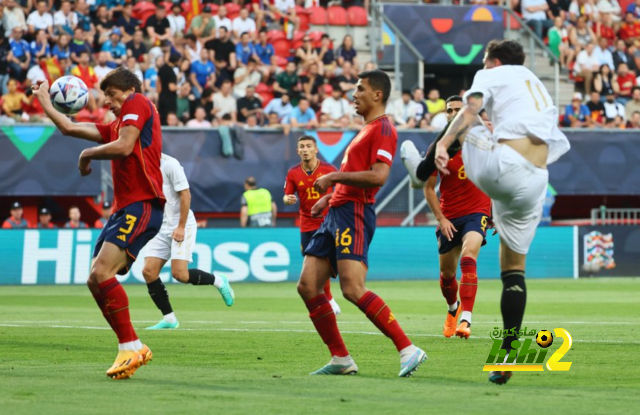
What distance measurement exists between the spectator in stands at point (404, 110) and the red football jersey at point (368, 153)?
18.5 meters

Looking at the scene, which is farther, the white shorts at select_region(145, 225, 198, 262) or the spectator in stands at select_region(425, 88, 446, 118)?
the spectator in stands at select_region(425, 88, 446, 118)

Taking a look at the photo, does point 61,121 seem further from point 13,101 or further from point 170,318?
point 13,101

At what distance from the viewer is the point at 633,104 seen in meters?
30.0

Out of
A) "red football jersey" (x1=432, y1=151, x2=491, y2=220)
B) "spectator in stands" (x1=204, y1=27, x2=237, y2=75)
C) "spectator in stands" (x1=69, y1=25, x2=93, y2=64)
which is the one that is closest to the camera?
"red football jersey" (x1=432, y1=151, x2=491, y2=220)

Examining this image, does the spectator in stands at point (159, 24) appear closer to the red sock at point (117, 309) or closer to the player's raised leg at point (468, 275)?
the player's raised leg at point (468, 275)

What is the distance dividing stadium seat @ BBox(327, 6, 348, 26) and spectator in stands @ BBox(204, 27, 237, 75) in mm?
3959

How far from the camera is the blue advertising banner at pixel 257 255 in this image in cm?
2294

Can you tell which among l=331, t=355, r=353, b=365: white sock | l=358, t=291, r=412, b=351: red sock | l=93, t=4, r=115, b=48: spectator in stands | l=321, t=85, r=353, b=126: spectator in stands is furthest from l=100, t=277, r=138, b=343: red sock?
l=321, t=85, r=353, b=126: spectator in stands

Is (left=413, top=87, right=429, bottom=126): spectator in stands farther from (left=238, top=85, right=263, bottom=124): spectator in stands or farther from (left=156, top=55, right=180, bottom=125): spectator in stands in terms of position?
(left=156, top=55, right=180, bottom=125): spectator in stands

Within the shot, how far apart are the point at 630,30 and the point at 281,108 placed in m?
12.2

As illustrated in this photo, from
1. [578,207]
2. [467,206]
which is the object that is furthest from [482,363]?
[578,207]

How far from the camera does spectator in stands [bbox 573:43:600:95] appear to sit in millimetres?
31453

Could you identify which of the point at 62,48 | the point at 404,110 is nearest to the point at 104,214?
the point at 62,48

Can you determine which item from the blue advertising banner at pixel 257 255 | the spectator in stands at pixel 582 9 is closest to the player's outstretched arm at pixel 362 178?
the blue advertising banner at pixel 257 255
